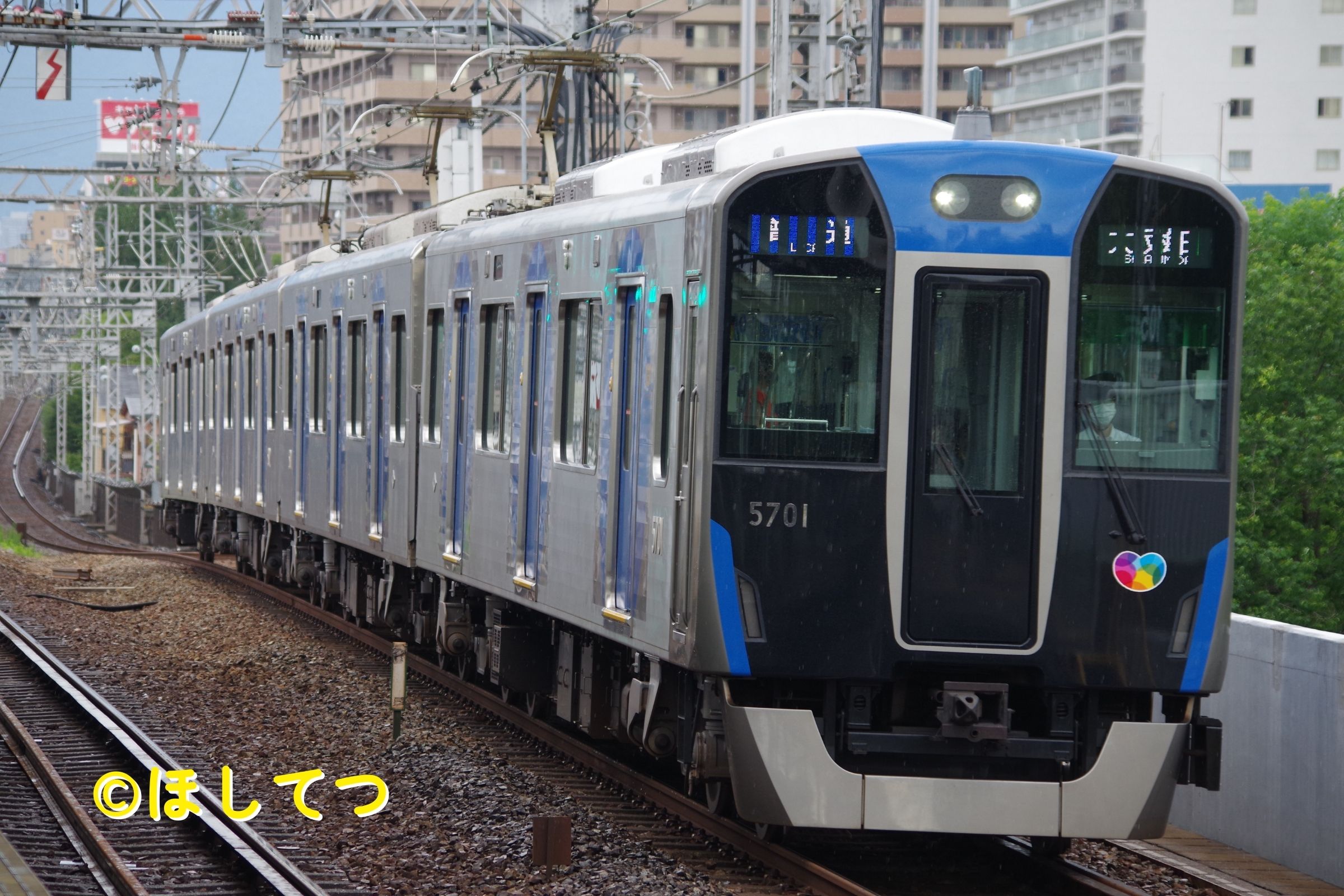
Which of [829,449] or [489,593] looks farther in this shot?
[489,593]

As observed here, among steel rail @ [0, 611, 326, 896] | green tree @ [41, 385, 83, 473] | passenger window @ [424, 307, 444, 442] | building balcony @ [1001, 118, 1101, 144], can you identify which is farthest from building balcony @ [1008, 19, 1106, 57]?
passenger window @ [424, 307, 444, 442]

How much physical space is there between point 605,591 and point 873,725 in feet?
6.04

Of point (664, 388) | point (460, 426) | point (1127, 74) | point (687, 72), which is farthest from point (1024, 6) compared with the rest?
point (664, 388)

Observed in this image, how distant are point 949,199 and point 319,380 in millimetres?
11385

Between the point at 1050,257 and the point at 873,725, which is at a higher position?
the point at 1050,257

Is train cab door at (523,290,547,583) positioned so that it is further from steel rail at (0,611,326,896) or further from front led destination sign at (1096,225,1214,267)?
front led destination sign at (1096,225,1214,267)

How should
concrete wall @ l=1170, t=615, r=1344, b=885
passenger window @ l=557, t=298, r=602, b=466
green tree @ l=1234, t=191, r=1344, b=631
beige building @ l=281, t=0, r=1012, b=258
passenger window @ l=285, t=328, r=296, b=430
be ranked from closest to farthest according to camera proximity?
1. concrete wall @ l=1170, t=615, r=1344, b=885
2. passenger window @ l=557, t=298, r=602, b=466
3. passenger window @ l=285, t=328, r=296, b=430
4. green tree @ l=1234, t=191, r=1344, b=631
5. beige building @ l=281, t=0, r=1012, b=258

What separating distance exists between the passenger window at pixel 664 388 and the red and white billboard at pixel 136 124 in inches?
868

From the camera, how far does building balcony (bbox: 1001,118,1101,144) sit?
8319cm

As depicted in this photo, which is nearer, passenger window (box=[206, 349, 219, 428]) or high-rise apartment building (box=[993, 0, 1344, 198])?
passenger window (box=[206, 349, 219, 428])

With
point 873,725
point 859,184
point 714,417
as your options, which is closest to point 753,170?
point 859,184

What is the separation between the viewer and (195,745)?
1195cm

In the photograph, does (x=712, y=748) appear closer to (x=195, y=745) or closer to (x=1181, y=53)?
(x=195, y=745)

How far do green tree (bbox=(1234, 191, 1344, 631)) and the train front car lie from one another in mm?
28496
